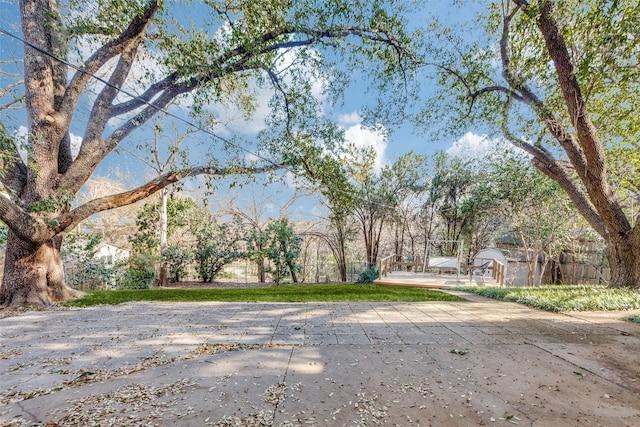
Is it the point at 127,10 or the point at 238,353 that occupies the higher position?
the point at 127,10

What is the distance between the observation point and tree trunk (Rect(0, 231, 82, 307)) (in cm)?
422

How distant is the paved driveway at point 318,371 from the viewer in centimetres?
149

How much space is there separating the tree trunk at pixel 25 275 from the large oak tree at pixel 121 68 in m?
0.02

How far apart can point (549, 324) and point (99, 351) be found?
467cm

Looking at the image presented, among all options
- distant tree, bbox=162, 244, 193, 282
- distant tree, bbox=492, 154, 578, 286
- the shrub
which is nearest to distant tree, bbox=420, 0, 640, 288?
distant tree, bbox=492, 154, 578, 286

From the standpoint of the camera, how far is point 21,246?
4.32 m

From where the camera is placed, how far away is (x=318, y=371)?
6.50 ft

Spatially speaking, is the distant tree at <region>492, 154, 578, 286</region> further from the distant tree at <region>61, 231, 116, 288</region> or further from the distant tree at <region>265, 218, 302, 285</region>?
the distant tree at <region>61, 231, 116, 288</region>

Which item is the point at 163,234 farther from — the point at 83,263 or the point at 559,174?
the point at 559,174

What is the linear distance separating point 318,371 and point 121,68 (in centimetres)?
598

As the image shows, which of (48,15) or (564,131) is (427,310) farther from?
(48,15)

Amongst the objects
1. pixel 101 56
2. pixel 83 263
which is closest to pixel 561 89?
pixel 101 56

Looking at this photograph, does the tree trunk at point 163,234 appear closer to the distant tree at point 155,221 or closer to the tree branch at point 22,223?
the distant tree at point 155,221

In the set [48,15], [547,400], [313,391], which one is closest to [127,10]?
[48,15]
